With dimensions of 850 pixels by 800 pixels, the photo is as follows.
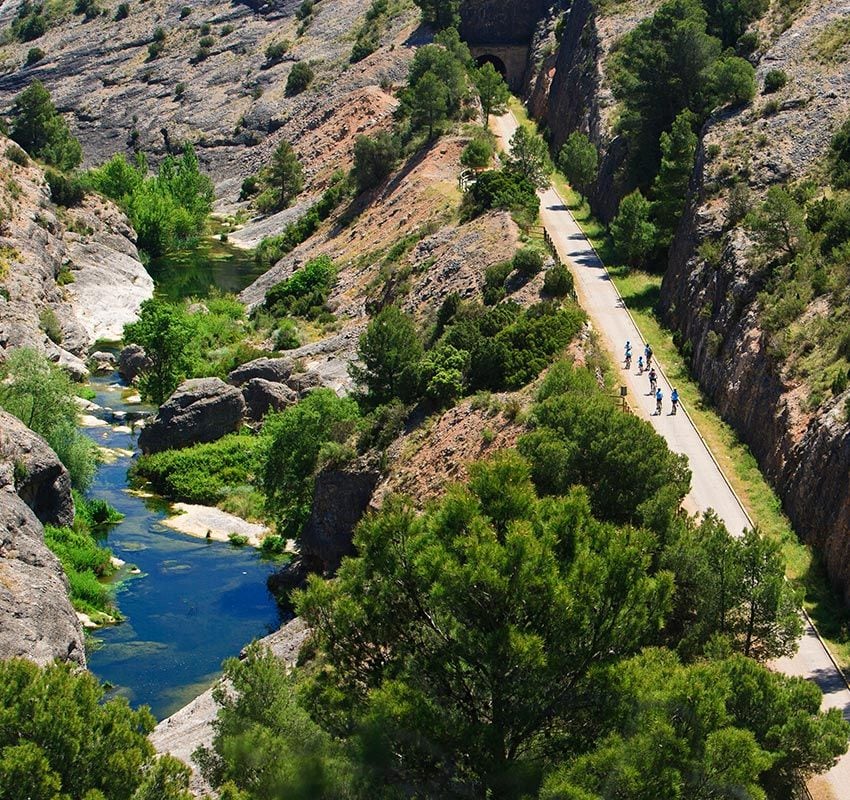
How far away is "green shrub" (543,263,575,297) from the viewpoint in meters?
68.9

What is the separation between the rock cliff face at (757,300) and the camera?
48.2 metres

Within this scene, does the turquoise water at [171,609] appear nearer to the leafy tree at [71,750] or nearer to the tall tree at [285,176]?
the leafy tree at [71,750]

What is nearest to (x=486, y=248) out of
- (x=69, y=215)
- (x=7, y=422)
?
(x=7, y=422)

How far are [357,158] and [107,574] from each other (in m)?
61.4

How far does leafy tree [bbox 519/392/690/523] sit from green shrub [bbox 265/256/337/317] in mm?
54063

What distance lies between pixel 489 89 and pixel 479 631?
103 metres

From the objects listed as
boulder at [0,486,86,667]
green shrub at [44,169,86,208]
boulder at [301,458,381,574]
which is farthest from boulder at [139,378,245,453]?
green shrub at [44,169,86,208]

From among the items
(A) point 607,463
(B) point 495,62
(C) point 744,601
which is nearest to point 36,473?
(A) point 607,463

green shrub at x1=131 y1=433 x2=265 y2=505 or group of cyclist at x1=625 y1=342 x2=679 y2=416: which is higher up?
group of cyclist at x1=625 y1=342 x2=679 y2=416

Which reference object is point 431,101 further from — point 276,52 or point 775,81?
point 276,52

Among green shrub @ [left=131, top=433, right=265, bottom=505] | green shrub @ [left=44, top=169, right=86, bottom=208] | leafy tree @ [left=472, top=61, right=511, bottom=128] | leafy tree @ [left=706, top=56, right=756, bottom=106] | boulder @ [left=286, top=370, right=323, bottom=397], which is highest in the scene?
leafy tree @ [left=706, top=56, right=756, bottom=106]

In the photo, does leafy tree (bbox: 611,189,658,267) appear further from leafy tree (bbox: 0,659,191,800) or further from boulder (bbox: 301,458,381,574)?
leafy tree (bbox: 0,659,191,800)

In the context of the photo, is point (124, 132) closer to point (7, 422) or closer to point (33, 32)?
point (33, 32)

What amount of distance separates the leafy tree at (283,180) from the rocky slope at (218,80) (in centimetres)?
155
